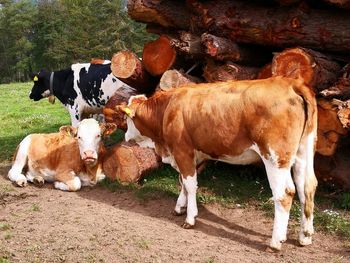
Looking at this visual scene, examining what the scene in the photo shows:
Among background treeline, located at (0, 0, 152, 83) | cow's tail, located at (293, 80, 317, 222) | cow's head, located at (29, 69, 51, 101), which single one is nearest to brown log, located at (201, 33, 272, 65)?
cow's tail, located at (293, 80, 317, 222)

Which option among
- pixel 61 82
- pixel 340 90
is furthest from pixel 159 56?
pixel 61 82

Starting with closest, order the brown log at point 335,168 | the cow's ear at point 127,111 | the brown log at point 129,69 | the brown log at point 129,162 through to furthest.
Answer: the brown log at point 335,168
the cow's ear at point 127,111
the brown log at point 129,162
the brown log at point 129,69

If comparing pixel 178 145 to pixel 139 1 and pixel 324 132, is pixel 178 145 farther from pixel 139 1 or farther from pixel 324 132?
pixel 139 1

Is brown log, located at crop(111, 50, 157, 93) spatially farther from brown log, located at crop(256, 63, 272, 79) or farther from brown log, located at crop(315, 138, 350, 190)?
brown log, located at crop(315, 138, 350, 190)

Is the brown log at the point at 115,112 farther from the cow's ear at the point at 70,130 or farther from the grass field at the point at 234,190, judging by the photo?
the grass field at the point at 234,190

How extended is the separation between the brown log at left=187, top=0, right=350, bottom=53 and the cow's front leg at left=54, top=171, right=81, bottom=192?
3.27m

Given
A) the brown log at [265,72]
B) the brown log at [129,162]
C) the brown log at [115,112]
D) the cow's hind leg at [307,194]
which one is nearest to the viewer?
the cow's hind leg at [307,194]

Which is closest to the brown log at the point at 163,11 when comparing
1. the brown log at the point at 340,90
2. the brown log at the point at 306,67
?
the brown log at the point at 306,67

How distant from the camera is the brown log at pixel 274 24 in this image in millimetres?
6941

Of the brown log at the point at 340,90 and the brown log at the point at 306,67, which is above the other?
the brown log at the point at 306,67

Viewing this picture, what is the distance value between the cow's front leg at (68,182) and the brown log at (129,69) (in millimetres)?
1926

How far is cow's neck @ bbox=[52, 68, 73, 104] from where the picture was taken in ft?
37.5

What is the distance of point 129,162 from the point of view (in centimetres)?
803

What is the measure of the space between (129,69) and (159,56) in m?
0.60
